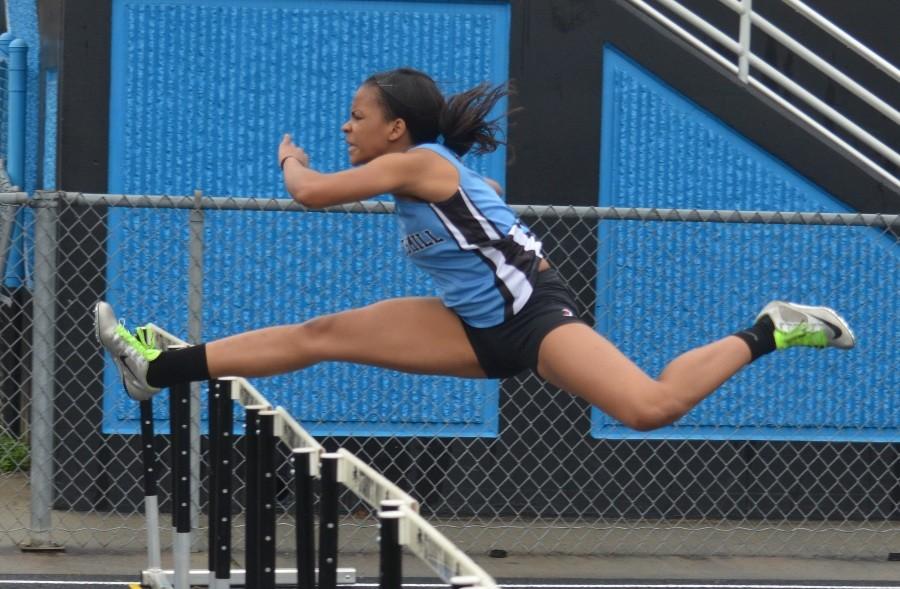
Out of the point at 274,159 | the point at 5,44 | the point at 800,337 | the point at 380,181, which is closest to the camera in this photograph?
the point at 380,181

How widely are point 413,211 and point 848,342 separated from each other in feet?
5.43

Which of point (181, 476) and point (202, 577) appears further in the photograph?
point (202, 577)

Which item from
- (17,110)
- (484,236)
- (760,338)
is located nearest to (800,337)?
(760,338)

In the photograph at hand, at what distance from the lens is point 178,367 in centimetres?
555

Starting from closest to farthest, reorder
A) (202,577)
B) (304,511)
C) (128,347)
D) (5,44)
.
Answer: (304,511) < (128,347) < (202,577) < (5,44)

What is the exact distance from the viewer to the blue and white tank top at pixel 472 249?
209 inches

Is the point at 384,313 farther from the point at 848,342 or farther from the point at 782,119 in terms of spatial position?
the point at 782,119

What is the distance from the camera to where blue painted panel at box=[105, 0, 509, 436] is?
8.51 meters

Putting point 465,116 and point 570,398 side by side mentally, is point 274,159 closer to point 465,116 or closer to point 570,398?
point 570,398

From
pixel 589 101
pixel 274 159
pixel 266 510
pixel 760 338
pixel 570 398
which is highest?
pixel 589 101

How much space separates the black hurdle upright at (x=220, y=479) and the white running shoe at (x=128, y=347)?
10.1 inches

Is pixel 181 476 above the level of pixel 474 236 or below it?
below

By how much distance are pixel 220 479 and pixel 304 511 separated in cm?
175

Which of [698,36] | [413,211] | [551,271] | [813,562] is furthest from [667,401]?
[698,36]
